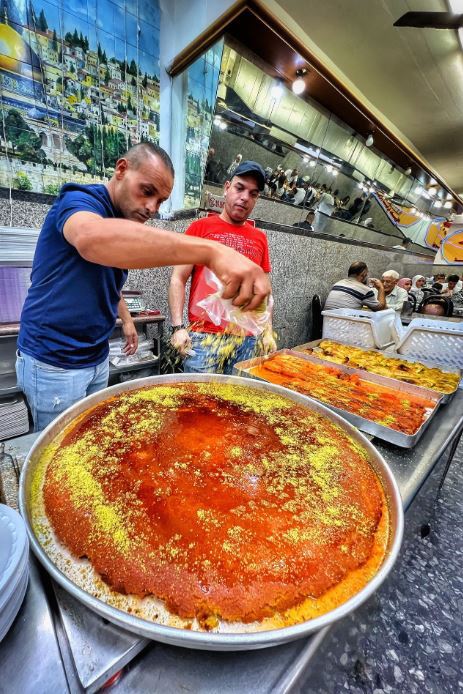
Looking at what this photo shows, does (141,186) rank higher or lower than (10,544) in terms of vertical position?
higher

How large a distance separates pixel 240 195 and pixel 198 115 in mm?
1762

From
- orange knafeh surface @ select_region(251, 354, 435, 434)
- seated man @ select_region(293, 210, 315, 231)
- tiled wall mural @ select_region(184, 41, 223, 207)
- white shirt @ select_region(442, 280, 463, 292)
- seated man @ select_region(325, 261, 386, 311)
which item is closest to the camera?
orange knafeh surface @ select_region(251, 354, 435, 434)

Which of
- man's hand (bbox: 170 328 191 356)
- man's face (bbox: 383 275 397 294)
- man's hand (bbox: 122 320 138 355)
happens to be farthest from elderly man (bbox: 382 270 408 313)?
man's hand (bbox: 122 320 138 355)

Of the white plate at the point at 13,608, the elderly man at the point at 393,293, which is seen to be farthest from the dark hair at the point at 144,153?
the elderly man at the point at 393,293

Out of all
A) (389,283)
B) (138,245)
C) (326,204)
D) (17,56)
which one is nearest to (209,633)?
(138,245)

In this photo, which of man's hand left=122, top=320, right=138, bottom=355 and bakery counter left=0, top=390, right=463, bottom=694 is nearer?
bakery counter left=0, top=390, right=463, bottom=694

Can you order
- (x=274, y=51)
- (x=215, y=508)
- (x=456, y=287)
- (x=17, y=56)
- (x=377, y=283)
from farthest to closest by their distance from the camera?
(x=456, y=287), (x=377, y=283), (x=274, y=51), (x=17, y=56), (x=215, y=508)

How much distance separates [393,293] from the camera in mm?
5707

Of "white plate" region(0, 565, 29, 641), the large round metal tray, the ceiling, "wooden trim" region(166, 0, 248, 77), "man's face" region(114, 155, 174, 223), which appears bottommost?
"white plate" region(0, 565, 29, 641)

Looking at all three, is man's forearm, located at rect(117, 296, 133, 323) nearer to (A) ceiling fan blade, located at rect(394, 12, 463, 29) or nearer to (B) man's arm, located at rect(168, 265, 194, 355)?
(B) man's arm, located at rect(168, 265, 194, 355)

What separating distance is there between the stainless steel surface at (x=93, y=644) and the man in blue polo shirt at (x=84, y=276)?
0.76 m

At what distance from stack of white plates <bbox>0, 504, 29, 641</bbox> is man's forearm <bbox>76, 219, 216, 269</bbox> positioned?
67 cm

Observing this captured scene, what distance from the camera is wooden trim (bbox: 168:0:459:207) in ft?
8.34

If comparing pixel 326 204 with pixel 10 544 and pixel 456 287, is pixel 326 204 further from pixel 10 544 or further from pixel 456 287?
pixel 10 544
